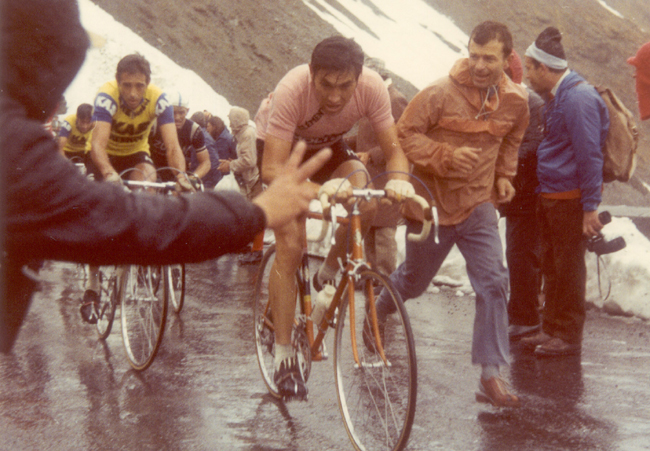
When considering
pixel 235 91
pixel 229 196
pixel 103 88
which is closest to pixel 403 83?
pixel 235 91

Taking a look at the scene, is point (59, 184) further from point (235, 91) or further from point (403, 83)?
point (403, 83)

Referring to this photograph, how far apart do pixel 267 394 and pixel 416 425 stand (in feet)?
3.49

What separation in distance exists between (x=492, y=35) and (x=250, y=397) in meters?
2.54

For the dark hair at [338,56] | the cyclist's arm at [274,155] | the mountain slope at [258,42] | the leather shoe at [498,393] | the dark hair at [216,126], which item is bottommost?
the leather shoe at [498,393]

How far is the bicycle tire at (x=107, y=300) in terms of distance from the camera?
22.8ft

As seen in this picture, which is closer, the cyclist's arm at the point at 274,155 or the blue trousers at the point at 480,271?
the cyclist's arm at the point at 274,155

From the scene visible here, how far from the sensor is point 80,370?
6172mm

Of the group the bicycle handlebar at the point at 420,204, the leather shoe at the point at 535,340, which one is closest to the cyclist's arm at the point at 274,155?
the bicycle handlebar at the point at 420,204

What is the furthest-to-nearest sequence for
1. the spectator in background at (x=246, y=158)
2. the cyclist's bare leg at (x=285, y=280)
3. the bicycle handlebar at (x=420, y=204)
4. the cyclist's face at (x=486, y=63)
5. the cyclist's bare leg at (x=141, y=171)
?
the spectator in background at (x=246, y=158) → the cyclist's bare leg at (x=141, y=171) → the cyclist's face at (x=486, y=63) → the cyclist's bare leg at (x=285, y=280) → the bicycle handlebar at (x=420, y=204)

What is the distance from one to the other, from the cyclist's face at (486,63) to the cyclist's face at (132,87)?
2656mm

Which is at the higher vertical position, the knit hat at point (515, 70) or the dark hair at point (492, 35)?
the knit hat at point (515, 70)

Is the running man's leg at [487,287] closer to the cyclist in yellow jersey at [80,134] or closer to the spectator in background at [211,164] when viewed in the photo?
the cyclist in yellow jersey at [80,134]

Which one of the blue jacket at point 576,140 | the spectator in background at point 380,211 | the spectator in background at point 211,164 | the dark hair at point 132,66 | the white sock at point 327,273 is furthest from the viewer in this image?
the spectator in background at point 211,164

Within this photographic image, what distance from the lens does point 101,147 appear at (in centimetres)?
677
